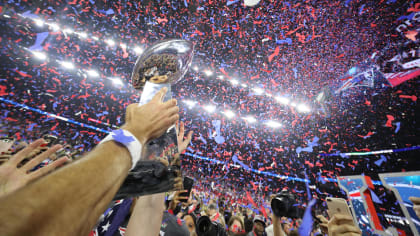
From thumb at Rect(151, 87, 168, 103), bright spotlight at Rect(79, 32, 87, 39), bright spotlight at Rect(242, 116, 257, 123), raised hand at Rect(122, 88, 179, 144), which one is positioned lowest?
raised hand at Rect(122, 88, 179, 144)

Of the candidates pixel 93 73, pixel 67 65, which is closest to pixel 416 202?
pixel 93 73

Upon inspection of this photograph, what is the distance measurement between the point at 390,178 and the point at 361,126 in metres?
2.76

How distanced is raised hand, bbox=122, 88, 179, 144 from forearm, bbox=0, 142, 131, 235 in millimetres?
125

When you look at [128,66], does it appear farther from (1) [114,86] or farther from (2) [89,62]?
(1) [114,86]

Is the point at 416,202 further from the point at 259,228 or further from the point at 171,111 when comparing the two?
the point at 171,111

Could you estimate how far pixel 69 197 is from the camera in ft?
1.24

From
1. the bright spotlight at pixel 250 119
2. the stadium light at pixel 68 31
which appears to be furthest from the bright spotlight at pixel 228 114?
the stadium light at pixel 68 31

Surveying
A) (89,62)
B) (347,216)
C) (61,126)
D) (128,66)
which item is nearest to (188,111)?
(128,66)

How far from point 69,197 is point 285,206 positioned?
1819 millimetres

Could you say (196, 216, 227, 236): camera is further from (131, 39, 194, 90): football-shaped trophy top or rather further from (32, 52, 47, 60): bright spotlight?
(32, 52, 47, 60): bright spotlight

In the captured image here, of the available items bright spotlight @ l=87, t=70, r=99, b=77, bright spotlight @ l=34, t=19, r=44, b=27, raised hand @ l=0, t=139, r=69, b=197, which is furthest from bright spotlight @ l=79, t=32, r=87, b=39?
raised hand @ l=0, t=139, r=69, b=197

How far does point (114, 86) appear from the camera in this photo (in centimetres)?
931

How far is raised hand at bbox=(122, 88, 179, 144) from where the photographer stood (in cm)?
63

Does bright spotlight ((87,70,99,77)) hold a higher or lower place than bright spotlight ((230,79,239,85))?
higher
